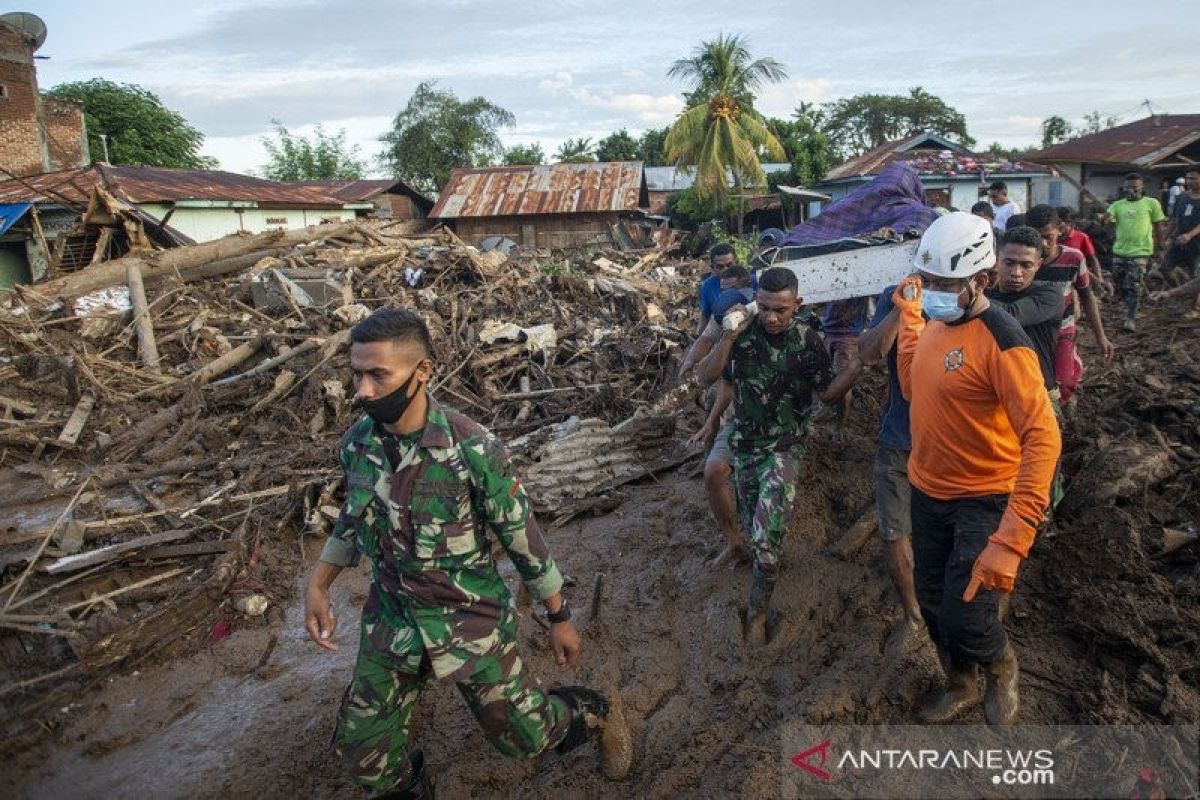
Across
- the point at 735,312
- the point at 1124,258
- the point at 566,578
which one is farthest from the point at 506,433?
the point at 1124,258

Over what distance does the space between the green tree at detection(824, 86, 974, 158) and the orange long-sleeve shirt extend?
4980 cm

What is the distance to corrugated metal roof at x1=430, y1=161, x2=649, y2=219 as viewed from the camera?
83.0ft

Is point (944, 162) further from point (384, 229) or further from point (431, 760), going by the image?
point (431, 760)

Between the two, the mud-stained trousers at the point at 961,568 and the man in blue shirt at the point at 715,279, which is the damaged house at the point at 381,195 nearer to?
the man in blue shirt at the point at 715,279

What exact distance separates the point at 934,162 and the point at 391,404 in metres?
25.8

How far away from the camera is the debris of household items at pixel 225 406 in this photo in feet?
16.8

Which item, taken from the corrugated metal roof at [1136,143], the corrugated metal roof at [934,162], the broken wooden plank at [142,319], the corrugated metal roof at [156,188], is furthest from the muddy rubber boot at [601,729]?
the corrugated metal roof at [1136,143]

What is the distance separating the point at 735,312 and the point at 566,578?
228 cm

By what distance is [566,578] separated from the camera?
512 cm

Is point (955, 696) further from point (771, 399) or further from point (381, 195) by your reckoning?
point (381, 195)

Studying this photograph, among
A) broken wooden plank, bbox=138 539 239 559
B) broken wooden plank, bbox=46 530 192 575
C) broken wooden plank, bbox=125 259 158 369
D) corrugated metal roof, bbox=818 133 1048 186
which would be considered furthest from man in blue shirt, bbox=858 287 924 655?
corrugated metal roof, bbox=818 133 1048 186

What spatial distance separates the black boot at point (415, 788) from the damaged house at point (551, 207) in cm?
2324

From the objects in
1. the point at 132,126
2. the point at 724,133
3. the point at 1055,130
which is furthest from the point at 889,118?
the point at 132,126

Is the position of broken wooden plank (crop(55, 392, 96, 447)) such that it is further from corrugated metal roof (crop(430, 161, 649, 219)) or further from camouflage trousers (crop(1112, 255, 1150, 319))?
corrugated metal roof (crop(430, 161, 649, 219))
